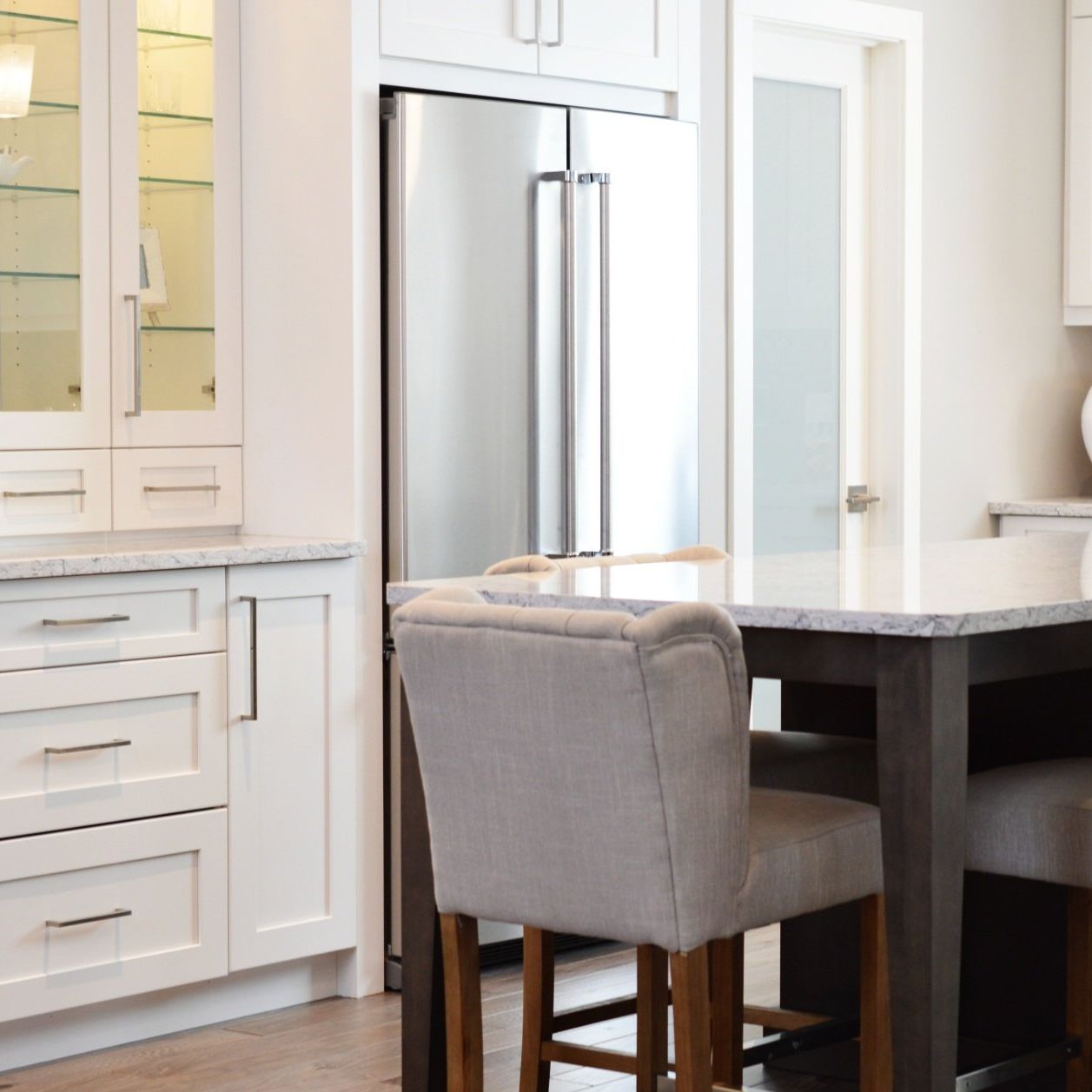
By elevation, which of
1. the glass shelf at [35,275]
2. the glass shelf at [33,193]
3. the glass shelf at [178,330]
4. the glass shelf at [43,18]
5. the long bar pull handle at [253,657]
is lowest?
the long bar pull handle at [253,657]

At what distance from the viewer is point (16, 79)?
11.9ft

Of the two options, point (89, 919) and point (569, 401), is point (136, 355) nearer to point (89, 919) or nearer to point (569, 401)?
point (569, 401)

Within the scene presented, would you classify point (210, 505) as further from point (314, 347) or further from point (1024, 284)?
point (1024, 284)

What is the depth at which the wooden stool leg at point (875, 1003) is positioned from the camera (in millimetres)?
2285

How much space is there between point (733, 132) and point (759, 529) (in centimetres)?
102

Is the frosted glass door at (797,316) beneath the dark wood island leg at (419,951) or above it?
above

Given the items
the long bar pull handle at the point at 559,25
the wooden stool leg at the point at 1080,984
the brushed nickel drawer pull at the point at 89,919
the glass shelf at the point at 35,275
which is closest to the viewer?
the wooden stool leg at the point at 1080,984

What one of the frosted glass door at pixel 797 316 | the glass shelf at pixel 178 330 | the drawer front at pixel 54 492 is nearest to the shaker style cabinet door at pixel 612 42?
the frosted glass door at pixel 797 316

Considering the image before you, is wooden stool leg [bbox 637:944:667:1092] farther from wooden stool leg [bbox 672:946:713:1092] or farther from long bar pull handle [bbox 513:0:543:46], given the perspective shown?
long bar pull handle [bbox 513:0:543:46]

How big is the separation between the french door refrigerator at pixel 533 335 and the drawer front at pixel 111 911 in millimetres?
446

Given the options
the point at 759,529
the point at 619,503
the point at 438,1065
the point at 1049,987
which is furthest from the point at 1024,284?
the point at 438,1065

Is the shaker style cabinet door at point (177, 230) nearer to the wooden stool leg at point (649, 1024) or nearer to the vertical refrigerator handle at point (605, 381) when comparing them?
the vertical refrigerator handle at point (605, 381)

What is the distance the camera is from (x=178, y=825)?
137 inches

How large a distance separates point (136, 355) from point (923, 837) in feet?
7.34
